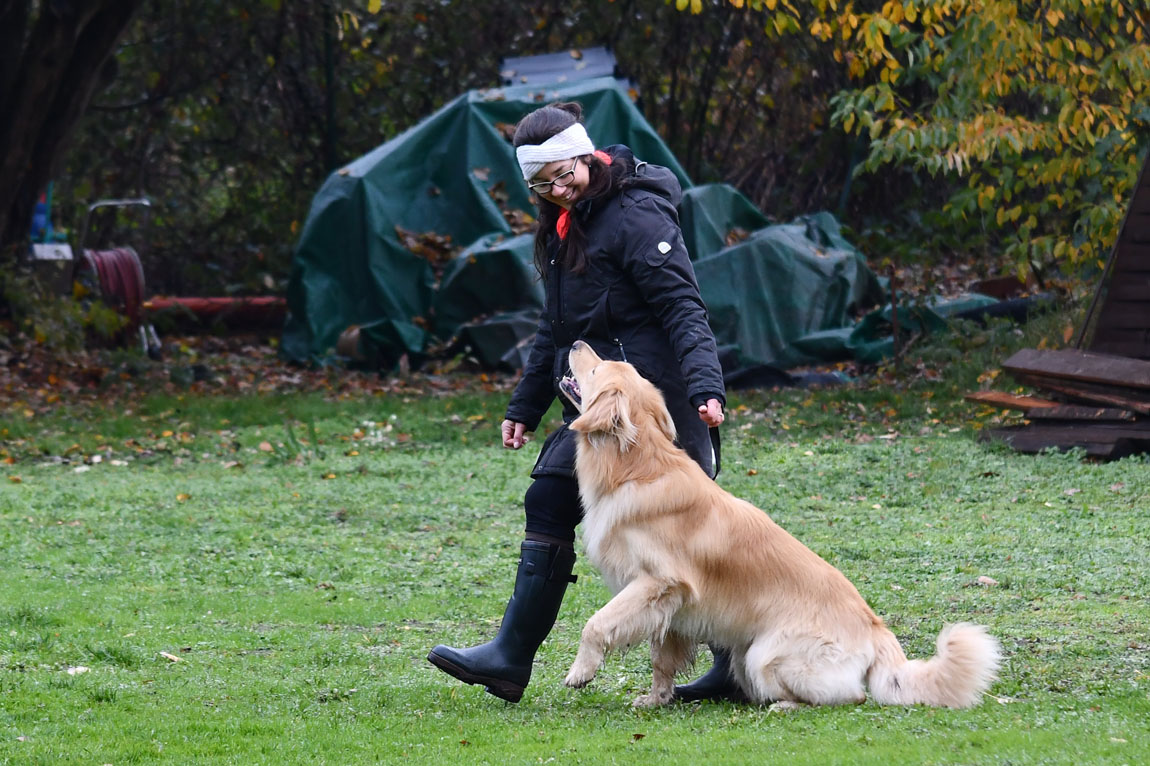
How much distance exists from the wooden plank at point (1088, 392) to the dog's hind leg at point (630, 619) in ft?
18.5

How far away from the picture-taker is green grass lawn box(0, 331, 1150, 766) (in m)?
3.72

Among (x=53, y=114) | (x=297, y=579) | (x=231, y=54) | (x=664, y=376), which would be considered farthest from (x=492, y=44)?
(x=664, y=376)

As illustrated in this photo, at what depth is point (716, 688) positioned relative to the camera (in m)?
4.29

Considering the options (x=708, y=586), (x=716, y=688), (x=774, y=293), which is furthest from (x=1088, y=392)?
(x=708, y=586)

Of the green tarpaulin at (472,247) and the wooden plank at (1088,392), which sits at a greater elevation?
the green tarpaulin at (472,247)

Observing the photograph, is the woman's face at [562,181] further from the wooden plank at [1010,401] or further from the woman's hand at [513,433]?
the wooden plank at [1010,401]

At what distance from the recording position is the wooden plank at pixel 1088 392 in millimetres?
8477

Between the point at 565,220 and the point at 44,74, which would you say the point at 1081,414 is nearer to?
the point at 565,220

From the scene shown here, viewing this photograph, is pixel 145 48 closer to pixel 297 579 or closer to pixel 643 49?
Result: pixel 643 49

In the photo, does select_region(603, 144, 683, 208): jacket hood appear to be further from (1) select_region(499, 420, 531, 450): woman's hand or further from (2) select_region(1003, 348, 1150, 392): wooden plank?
(2) select_region(1003, 348, 1150, 392): wooden plank

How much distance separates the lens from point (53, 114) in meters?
13.7

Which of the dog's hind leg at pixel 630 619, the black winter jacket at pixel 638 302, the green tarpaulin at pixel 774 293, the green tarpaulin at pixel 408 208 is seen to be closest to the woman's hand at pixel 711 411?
the black winter jacket at pixel 638 302

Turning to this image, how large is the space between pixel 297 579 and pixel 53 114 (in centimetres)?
917

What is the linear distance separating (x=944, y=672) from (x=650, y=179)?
5.85 ft
